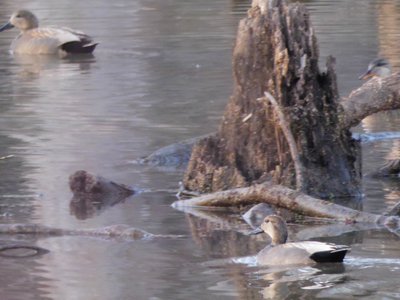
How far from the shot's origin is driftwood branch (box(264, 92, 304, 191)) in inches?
429

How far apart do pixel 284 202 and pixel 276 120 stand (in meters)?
0.98

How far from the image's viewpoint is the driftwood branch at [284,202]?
10.1 m

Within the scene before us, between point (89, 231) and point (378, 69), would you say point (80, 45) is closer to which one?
point (378, 69)

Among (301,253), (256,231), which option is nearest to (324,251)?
(301,253)

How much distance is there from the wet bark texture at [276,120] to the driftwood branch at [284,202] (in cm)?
39

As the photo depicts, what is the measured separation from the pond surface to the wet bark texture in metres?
0.39

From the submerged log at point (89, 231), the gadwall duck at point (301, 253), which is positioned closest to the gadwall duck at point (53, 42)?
the submerged log at point (89, 231)

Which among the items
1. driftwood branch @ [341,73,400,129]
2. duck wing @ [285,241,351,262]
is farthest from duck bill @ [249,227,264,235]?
driftwood branch @ [341,73,400,129]

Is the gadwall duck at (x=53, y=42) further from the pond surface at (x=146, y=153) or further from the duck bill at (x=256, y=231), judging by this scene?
the duck bill at (x=256, y=231)

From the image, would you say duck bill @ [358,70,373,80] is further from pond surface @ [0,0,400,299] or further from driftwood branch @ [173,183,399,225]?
driftwood branch @ [173,183,399,225]

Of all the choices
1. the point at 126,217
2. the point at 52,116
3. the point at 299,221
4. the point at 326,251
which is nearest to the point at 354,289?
the point at 326,251

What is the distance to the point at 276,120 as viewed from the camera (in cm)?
1123

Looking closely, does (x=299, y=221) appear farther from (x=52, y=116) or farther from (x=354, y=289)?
(x=52, y=116)

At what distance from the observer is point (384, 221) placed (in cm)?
1002
